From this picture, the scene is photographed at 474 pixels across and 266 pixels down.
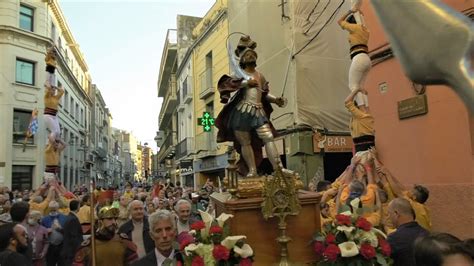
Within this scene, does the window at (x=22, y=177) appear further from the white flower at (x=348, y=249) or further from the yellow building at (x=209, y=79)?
the white flower at (x=348, y=249)

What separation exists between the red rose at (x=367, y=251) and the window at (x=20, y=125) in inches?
959

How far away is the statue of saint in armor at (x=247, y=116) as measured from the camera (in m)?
3.92

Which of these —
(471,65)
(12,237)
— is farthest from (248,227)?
(471,65)

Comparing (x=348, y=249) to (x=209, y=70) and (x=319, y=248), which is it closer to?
(x=319, y=248)

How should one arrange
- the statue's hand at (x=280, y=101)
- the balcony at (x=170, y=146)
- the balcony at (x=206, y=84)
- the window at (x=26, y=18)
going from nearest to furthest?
the statue's hand at (x=280, y=101)
the balcony at (x=206, y=84)
the window at (x=26, y=18)
the balcony at (x=170, y=146)

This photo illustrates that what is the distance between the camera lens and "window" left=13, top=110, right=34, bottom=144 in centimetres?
2377

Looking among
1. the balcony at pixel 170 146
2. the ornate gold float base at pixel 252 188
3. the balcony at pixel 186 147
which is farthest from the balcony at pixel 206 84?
the ornate gold float base at pixel 252 188

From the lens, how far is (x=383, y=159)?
8492 millimetres

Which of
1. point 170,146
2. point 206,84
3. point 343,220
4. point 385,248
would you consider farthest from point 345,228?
point 170,146

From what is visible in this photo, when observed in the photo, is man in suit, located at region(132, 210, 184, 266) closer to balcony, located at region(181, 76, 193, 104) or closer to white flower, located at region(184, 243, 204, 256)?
white flower, located at region(184, 243, 204, 256)

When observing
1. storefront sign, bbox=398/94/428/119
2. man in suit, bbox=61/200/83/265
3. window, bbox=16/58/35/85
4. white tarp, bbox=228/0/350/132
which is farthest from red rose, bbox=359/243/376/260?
window, bbox=16/58/35/85

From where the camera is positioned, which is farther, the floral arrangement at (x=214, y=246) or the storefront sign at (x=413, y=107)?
the storefront sign at (x=413, y=107)

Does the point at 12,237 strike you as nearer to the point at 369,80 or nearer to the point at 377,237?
the point at 377,237

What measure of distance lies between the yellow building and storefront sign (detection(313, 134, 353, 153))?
7.02m
